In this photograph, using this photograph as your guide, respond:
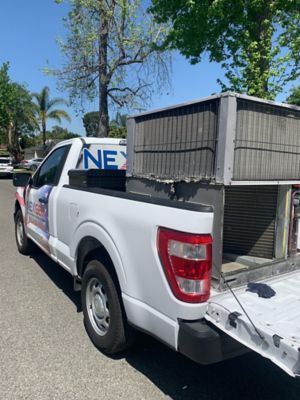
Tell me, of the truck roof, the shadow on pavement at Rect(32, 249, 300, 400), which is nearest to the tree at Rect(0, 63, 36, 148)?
the truck roof

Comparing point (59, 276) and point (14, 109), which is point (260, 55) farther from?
point (14, 109)

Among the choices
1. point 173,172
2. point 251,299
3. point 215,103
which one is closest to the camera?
point 251,299

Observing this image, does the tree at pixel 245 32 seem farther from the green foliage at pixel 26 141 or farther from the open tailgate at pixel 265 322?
the green foliage at pixel 26 141

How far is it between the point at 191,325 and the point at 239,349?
1.21ft

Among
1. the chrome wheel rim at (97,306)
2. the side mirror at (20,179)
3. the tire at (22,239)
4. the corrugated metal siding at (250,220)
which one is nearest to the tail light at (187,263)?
the chrome wheel rim at (97,306)

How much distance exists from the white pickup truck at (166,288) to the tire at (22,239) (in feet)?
9.17

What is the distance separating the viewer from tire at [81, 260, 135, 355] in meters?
2.96

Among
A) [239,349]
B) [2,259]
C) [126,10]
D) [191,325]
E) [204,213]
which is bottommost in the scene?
[2,259]

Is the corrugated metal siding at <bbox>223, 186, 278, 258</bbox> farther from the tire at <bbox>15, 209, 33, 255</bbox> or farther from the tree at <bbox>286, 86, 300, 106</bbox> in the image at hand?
the tree at <bbox>286, 86, 300, 106</bbox>

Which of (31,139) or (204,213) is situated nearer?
(204,213)

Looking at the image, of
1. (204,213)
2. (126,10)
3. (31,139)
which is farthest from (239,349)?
(31,139)

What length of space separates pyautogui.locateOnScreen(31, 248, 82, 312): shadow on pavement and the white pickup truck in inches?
35.5

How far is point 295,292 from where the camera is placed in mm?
2711

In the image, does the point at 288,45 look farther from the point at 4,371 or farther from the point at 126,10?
the point at 4,371
